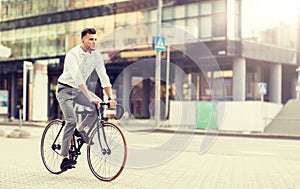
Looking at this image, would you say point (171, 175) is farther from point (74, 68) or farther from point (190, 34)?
point (190, 34)

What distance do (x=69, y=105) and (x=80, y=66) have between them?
0.53 m

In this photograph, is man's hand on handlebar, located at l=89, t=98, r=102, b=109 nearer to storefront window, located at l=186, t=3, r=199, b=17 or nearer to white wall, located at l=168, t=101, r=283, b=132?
white wall, located at l=168, t=101, r=283, b=132

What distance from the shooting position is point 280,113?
2636 cm

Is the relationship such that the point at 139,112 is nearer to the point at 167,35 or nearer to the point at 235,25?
the point at 167,35

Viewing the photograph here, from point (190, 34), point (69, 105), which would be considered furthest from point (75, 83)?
point (190, 34)

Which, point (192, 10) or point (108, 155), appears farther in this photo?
point (192, 10)

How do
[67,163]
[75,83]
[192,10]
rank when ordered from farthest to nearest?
[192,10], [67,163], [75,83]

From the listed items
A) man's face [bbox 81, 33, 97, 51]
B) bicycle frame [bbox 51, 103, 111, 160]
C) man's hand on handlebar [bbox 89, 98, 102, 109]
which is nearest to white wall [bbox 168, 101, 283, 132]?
bicycle frame [bbox 51, 103, 111, 160]

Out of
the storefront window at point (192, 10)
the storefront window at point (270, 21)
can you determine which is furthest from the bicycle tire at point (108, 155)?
the storefront window at point (192, 10)

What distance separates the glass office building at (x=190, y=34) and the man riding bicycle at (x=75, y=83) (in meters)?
23.5

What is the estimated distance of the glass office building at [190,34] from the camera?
3419 centimetres

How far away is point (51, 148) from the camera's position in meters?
A: 6.77

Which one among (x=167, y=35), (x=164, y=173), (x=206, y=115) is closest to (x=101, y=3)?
(x=167, y=35)

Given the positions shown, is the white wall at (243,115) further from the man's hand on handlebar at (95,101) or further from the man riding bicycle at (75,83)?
the man's hand on handlebar at (95,101)
